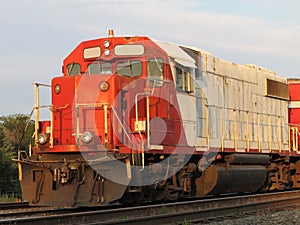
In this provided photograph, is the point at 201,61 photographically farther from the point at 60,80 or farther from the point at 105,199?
the point at 105,199

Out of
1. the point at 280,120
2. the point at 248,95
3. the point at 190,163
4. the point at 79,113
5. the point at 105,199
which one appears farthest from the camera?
the point at 280,120

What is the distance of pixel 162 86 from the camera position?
12.4m

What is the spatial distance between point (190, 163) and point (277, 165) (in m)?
5.51

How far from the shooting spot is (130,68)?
492 inches

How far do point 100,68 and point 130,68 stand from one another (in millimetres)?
729

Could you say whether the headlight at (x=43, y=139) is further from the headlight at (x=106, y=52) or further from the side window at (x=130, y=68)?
the headlight at (x=106, y=52)

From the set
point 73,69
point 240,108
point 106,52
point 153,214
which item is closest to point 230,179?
point 240,108

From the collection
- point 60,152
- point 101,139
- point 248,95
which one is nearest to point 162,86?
point 101,139

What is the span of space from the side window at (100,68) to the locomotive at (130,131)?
0.08 ft

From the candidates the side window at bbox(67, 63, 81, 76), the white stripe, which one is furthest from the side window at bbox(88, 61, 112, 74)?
the white stripe

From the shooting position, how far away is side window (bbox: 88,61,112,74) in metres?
12.6

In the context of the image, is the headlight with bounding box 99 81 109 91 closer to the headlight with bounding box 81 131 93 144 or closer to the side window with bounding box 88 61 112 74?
the side window with bounding box 88 61 112 74

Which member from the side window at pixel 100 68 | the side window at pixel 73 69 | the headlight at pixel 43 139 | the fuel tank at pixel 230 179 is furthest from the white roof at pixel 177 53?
the headlight at pixel 43 139

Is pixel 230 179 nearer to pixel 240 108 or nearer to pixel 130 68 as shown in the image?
pixel 240 108
